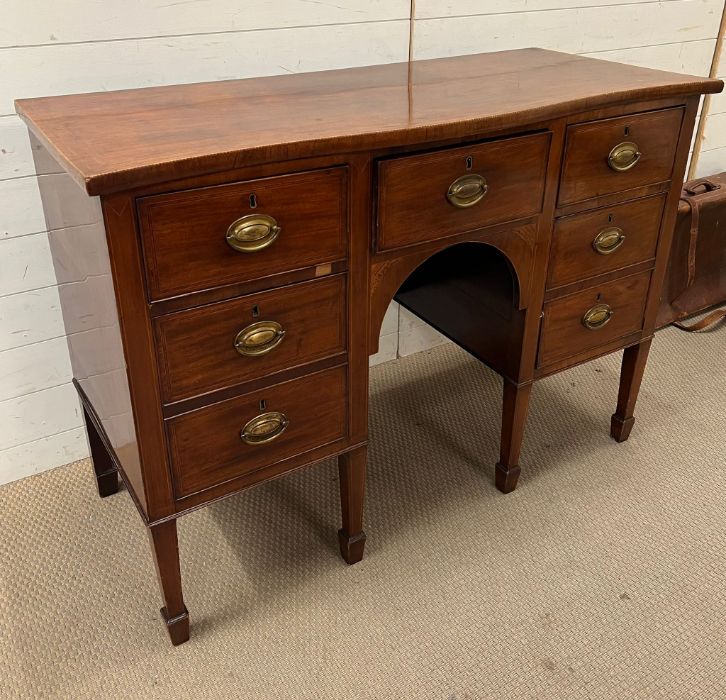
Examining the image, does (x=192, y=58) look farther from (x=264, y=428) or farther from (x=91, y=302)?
(x=264, y=428)

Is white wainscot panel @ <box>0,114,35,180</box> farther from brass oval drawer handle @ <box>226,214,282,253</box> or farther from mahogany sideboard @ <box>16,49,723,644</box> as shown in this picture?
brass oval drawer handle @ <box>226,214,282,253</box>

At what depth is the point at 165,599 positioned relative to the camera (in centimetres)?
126

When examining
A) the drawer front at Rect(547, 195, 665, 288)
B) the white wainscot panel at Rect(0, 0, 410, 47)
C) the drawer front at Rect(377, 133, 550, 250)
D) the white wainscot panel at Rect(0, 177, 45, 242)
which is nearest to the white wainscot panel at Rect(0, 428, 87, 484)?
the white wainscot panel at Rect(0, 177, 45, 242)

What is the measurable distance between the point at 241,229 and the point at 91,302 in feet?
0.95

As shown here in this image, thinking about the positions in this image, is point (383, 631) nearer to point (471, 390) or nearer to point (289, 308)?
point (289, 308)

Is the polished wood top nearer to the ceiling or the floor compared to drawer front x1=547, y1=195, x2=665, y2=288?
nearer to the ceiling

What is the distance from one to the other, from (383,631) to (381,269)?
2.05 ft

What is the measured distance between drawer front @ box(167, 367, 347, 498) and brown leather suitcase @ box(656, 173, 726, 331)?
1.27 metres

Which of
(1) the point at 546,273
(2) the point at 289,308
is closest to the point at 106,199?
(2) the point at 289,308

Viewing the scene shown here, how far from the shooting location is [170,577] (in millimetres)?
1245

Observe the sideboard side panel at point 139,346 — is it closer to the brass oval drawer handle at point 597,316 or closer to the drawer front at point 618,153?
the drawer front at point 618,153

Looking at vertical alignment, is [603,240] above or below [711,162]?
above

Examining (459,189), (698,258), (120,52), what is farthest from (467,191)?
(698,258)

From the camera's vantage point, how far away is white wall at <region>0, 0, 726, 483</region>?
4.40 ft
